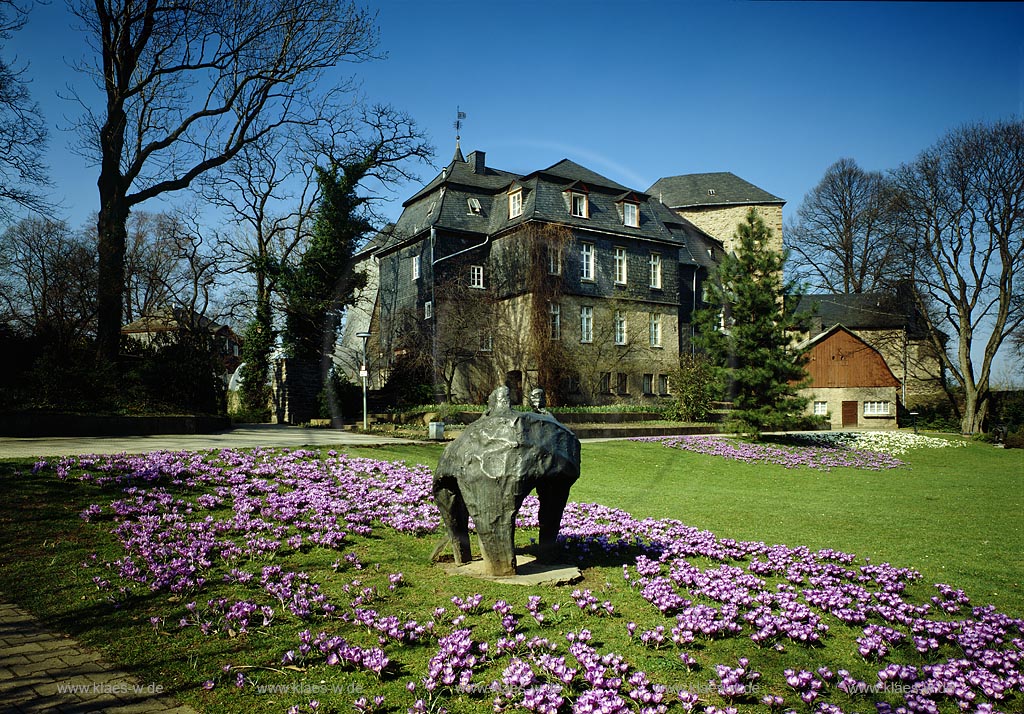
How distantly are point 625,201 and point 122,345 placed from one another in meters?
29.3

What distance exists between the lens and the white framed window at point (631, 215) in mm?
40062

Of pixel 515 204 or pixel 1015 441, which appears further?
pixel 515 204

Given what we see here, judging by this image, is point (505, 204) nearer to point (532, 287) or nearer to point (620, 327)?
point (532, 287)

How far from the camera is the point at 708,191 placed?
55.6 meters

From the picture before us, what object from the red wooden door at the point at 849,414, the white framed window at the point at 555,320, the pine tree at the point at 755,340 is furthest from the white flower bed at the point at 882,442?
the white framed window at the point at 555,320

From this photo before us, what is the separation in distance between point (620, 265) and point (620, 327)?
399 centimetres

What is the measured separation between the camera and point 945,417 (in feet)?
139

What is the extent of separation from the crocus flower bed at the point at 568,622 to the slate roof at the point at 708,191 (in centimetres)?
5100

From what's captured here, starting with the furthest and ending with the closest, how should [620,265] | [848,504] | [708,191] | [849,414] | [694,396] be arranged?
[708,191], [849,414], [620,265], [694,396], [848,504]

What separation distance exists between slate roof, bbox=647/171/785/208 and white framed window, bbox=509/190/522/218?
21403mm

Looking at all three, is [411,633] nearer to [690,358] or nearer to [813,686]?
[813,686]

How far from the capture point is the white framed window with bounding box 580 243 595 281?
37.4 m

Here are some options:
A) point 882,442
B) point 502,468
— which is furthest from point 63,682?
point 882,442

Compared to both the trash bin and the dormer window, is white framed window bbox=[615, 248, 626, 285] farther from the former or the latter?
the trash bin
